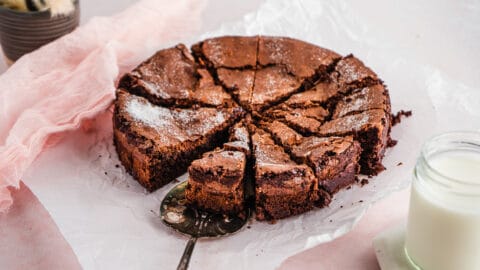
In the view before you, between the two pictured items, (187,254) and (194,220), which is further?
(194,220)

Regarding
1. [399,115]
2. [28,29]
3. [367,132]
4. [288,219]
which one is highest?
[28,29]

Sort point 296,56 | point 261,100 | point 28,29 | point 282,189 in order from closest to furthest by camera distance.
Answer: point 282,189
point 261,100
point 296,56
point 28,29

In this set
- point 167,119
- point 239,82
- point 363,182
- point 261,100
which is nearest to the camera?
point 363,182

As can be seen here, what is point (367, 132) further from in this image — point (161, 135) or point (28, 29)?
point (28, 29)

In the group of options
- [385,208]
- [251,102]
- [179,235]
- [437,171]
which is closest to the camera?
[437,171]

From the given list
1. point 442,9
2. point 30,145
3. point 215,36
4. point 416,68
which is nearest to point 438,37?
point 442,9

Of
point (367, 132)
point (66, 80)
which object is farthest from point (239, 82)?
point (66, 80)

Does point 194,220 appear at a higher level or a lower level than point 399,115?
lower

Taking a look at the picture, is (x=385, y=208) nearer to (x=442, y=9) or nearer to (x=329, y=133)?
(x=329, y=133)
